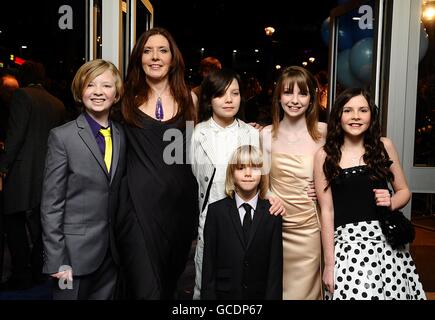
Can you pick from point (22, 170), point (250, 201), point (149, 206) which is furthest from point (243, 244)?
point (22, 170)

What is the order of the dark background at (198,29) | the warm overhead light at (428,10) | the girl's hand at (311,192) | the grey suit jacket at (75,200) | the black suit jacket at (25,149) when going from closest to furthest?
1. the grey suit jacket at (75,200)
2. the girl's hand at (311,192)
3. the warm overhead light at (428,10)
4. the black suit jacket at (25,149)
5. the dark background at (198,29)

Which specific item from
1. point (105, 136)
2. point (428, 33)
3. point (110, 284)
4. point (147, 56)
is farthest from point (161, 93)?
point (428, 33)

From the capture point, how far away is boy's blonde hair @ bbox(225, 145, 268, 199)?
233cm

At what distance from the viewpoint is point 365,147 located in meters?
2.29

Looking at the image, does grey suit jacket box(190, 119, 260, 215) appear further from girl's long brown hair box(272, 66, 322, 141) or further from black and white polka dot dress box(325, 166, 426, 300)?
black and white polka dot dress box(325, 166, 426, 300)

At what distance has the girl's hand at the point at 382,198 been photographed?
220cm

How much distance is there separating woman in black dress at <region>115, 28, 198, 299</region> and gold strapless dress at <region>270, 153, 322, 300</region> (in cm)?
46

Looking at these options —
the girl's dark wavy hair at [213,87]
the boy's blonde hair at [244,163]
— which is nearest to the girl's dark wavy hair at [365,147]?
the boy's blonde hair at [244,163]

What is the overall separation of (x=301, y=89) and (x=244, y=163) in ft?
1.65

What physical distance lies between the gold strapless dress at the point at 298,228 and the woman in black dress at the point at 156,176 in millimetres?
458

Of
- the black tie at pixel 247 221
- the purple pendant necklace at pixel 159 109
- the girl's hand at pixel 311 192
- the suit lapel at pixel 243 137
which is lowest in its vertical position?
the black tie at pixel 247 221

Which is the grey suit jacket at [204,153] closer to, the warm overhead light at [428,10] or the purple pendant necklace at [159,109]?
the purple pendant necklace at [159,109]

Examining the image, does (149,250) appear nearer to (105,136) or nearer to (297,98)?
(105,136)

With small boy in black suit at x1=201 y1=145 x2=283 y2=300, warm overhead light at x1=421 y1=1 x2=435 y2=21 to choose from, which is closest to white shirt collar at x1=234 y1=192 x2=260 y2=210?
small boy in black suit at x1=201 y1=145 x2=283 y2=300
